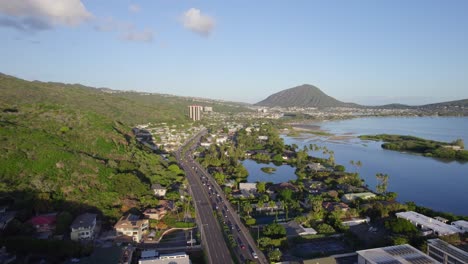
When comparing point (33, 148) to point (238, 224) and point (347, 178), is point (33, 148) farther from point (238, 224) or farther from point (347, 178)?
point (347, 178)

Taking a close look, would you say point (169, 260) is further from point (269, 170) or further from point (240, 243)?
point (269, 170)

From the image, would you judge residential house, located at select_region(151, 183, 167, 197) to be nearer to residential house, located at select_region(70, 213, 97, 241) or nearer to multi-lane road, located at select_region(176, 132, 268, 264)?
multi-lane road, located at select_region(176, 132, 268, 264)

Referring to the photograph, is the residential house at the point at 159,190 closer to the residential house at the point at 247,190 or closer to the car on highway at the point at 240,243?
the residential house at the point at 247,190

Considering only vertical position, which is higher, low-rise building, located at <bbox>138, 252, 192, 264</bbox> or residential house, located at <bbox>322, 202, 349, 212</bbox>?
residential house, located at <bbox>322, 202, 349, 212</bbox>

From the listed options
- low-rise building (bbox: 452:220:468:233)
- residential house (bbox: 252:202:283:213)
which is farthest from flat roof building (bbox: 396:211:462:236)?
residential house (bbox: 252:202:283:213)

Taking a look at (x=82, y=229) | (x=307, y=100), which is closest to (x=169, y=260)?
(x=82, y=229)

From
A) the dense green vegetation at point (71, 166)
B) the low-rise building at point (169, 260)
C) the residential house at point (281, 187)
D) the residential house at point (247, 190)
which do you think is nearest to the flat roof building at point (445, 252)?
the low-rise building at point (169, 260)

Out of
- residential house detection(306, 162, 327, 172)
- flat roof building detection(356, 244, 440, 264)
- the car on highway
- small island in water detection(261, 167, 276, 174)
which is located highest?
flat roof building detection(356, 244, 440, 264)
